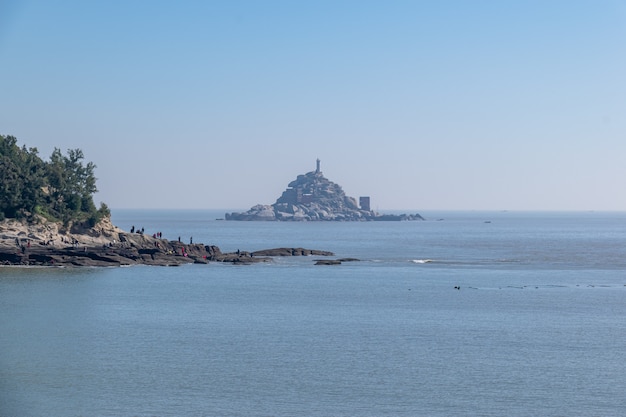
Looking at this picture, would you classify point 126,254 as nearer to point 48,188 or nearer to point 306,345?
point 48,188

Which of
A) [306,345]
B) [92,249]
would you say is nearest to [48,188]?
[92,249]

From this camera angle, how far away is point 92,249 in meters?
121

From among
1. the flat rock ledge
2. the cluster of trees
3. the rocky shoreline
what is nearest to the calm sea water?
the flat rock ledge

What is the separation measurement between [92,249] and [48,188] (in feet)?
53.2

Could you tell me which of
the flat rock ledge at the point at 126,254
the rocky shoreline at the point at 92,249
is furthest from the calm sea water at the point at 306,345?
the rocky shoreline at the point at 92,249

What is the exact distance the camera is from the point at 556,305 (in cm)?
7912

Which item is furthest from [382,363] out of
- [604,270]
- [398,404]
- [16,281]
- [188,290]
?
[604,270]

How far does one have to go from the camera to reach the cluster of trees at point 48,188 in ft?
404

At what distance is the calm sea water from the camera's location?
43375 millimetres

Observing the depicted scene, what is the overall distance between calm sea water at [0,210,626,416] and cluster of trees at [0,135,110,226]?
23.8 metres

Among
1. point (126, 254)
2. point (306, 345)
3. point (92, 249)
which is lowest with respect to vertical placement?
point (306, 345)

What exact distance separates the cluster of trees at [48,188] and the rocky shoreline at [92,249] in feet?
7.36

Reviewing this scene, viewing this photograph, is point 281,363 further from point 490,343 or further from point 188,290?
point 188,290

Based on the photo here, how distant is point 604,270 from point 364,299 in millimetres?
50157
